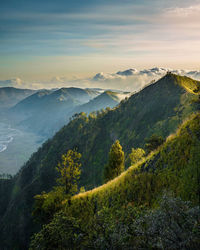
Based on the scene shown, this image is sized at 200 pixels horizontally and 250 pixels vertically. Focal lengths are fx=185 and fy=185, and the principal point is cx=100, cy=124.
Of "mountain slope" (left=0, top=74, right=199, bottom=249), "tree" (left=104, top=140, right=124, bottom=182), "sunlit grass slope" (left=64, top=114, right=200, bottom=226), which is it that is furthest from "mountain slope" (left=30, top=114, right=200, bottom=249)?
"mountain slope" (left=0, top=74, right=199, bottom=249)

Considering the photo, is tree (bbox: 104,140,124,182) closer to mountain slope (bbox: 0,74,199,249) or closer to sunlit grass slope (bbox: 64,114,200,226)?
sunlit grass slope (bbox: 64,114,200,226)

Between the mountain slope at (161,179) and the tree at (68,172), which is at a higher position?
the mountain slope at (161,179)

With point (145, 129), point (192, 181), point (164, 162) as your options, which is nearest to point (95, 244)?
point (192, 181)

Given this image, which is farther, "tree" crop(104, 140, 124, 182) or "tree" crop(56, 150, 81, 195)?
"tree" crop(104, 140, 124, 182)

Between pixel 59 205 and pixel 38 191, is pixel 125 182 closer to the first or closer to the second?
pixel 59 205

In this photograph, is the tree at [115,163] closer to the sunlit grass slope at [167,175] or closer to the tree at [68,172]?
the tree at [68,172]

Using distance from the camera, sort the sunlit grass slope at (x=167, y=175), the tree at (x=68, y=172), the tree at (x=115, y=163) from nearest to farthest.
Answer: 1. the sunlit grass slope at (x=167, y=175)
2. the tree at (x=68, y=172)
3. the tree at (x=115, y=163)

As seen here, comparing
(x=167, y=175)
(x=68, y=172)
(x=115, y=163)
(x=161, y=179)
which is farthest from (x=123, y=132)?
(x=167, y=175)

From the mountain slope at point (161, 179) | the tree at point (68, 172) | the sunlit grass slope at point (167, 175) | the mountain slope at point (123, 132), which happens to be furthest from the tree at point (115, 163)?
the mountain slope at point (123, 132)

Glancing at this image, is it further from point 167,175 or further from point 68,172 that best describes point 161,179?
point 68,172

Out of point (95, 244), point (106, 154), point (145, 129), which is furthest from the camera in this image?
point (106, 154)

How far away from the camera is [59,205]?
40406mm

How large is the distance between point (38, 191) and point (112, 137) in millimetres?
78632

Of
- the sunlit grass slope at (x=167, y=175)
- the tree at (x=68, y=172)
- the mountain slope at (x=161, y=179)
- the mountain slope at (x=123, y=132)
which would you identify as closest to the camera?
the mountain slope at (x=161, y=179)
